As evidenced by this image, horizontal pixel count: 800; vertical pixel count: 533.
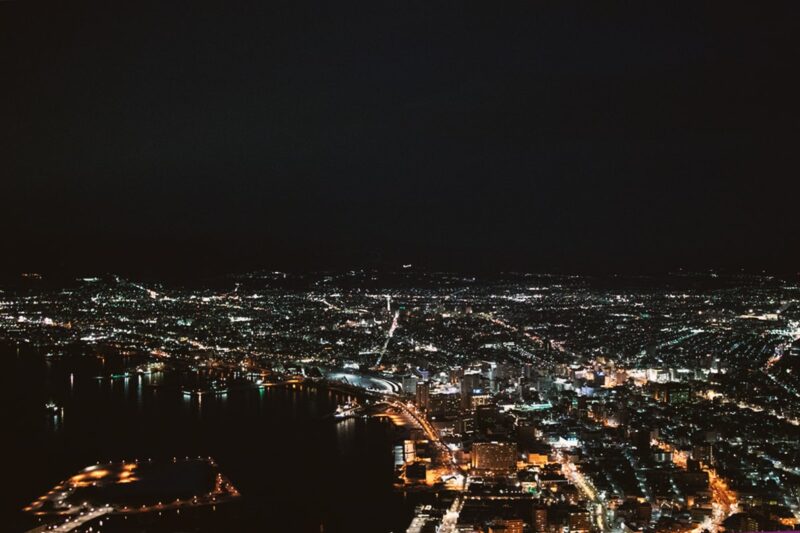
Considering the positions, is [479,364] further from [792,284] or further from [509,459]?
[792,284]

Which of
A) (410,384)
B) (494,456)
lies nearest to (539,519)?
(494,456)

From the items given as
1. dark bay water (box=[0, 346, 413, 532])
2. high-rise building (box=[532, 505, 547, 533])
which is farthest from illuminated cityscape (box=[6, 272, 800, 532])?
dark bay water (box=[0, 346, 413, 532])

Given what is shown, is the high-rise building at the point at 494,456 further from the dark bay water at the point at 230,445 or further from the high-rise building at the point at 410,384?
the high-rise building at the point at 410,384

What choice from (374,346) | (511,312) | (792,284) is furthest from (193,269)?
(792,284)

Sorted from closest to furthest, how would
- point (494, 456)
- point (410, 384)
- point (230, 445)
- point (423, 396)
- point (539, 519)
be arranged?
point (539, 519) < point (494, 456) < point (230, 445) < point (423, 396) < point (410, 384)

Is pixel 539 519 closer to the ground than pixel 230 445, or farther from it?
closer to the ground

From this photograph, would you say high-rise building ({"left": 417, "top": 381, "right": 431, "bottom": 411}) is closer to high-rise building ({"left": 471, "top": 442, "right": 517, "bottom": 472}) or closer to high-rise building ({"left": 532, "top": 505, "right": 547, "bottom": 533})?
high-rise building ({"left": 471, "top": 442, "right": 517, "bottom": 472})

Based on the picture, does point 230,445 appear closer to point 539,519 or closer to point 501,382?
point 539,519

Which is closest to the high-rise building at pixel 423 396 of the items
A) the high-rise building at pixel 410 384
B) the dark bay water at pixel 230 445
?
the high-rise building at pixel 410 384

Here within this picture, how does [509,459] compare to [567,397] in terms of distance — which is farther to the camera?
[567,397]
